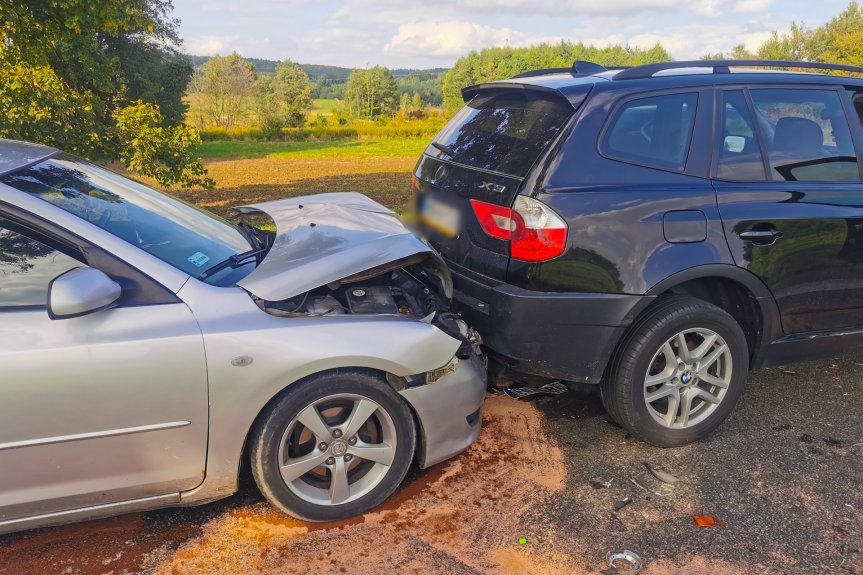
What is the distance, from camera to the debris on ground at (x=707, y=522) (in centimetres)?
283

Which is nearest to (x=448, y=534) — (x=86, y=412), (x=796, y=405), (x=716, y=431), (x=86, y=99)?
(x=86, y=412)

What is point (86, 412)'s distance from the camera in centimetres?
239

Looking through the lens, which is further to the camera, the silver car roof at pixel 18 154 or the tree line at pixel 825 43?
the tree line at pixel 825 43

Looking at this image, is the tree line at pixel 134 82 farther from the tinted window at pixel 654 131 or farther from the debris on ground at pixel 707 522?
the debris on ground at pixel 707 522

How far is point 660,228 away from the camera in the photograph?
10.4ft

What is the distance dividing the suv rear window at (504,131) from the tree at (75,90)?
468 centimetres

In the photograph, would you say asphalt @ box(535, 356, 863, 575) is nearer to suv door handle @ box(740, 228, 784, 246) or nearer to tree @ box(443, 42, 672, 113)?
suv door handle @ box(740, 228, 784, 246)

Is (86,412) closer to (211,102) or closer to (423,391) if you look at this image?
(423,391)

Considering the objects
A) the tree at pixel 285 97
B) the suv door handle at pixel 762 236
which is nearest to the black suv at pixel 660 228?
the suv door handle at pixel 762 236

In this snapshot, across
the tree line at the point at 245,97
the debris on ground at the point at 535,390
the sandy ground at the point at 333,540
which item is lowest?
the sandy ground at the point at 333,540

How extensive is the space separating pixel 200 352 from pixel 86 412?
0.47m

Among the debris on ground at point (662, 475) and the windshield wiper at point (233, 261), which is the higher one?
the windshield wiper at point (233, 261)

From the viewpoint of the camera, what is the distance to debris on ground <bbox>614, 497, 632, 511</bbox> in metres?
2.97

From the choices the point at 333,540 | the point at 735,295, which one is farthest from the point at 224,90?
the point at 333,540
